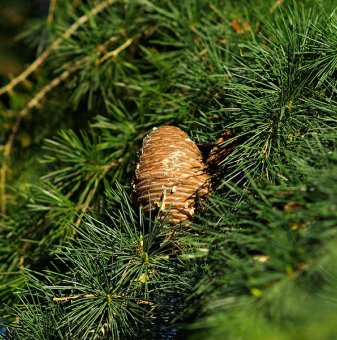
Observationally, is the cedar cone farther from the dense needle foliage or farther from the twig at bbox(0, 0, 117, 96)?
→ the twig at bbox(0, 0, 117, 96)

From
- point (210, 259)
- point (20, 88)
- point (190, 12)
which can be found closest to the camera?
point (210, 259)

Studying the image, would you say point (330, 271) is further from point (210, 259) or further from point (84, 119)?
point (84, 119)

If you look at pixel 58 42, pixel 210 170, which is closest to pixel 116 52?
pixel 58 42

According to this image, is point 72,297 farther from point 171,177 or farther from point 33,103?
point 33,103

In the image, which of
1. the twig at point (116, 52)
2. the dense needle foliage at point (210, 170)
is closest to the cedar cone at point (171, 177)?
the dense needle foliage at point (210, 170)

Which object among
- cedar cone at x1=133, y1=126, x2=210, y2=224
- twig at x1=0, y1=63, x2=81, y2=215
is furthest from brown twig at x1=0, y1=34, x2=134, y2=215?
cedar cone at x1=133, y1=126, x2=210, y2=224

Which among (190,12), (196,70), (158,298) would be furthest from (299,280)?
(190,12)
